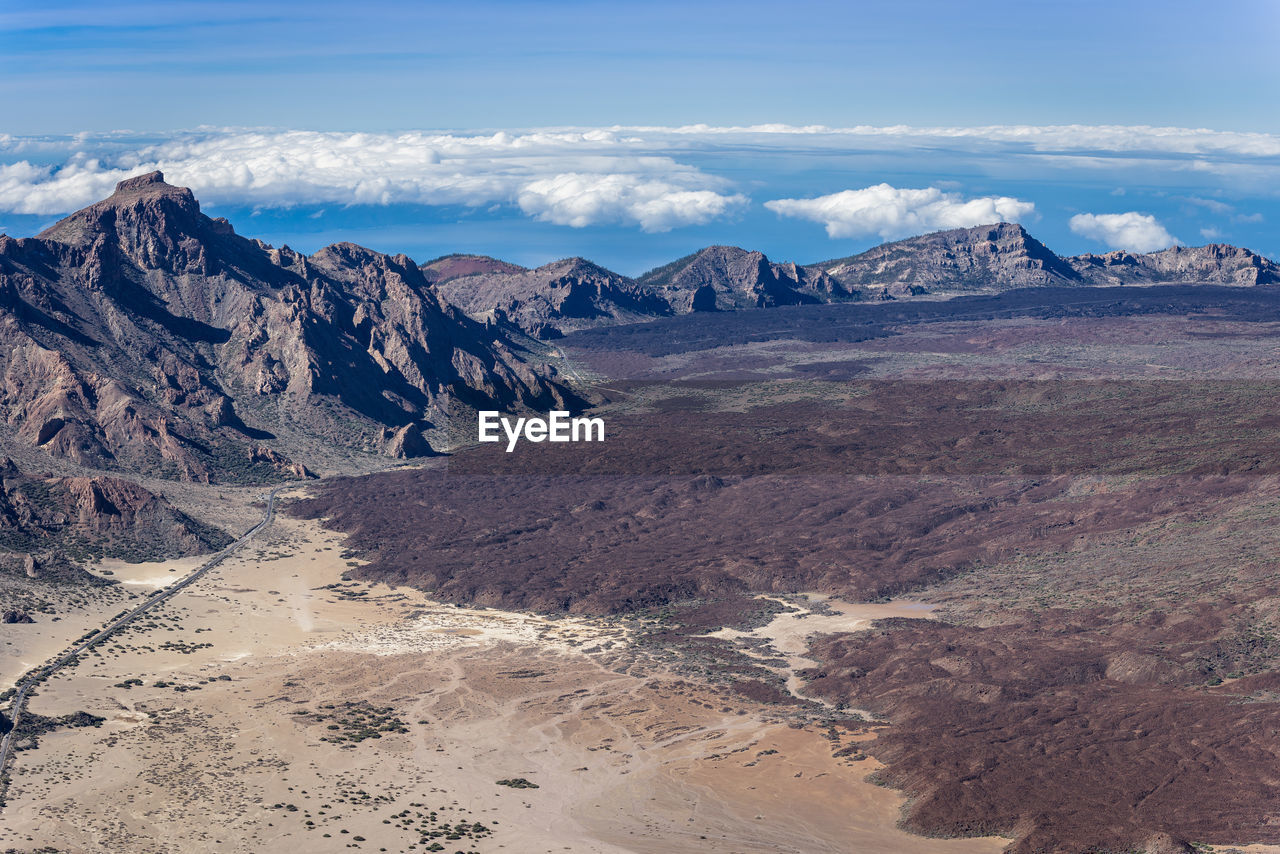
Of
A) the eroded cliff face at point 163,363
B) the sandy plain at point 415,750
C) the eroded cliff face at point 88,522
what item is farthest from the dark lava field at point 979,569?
the eroded cliff face at point 88,522

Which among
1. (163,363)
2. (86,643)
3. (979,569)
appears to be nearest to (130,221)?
(163,363)

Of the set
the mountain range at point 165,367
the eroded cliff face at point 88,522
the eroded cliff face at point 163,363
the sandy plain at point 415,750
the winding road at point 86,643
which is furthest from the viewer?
the eroded cliff face at point 163,363

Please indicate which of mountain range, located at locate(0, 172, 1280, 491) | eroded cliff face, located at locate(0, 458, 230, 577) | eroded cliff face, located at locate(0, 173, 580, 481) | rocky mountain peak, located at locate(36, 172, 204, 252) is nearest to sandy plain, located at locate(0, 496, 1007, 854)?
eroded cliff face, located at locate(0, 458, 230, 577)

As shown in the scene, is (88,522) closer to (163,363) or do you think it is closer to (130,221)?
(163,363)

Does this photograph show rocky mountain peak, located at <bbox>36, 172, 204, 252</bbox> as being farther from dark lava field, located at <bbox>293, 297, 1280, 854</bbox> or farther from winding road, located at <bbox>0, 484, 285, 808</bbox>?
winding road, located at <bbox>0, 484, 285, 808</bbox>

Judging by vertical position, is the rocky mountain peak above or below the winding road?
above

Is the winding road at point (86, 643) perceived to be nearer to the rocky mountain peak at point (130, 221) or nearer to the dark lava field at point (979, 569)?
the dark lava field at point (979, 569)
